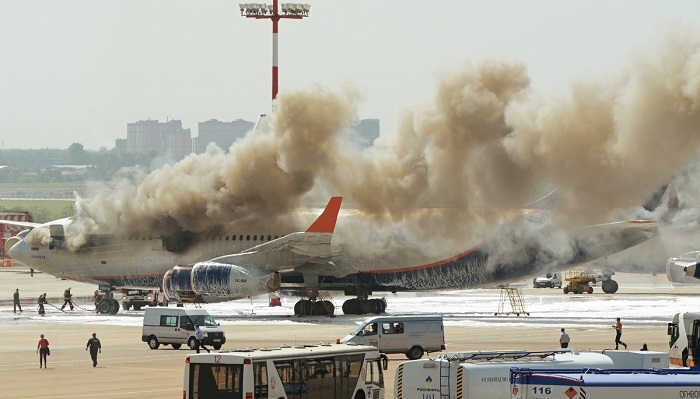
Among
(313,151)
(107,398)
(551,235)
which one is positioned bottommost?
(107,398)

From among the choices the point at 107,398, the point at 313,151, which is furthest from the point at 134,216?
the point at 107,398

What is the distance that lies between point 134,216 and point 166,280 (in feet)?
17.3

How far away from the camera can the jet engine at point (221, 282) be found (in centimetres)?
5844

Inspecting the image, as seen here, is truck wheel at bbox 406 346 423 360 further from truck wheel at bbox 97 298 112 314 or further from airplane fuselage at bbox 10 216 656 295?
truck wheel at bbox 97 298 112 314

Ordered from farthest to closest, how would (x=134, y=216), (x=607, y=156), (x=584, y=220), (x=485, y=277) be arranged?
(x=134, y=216) < (x=485, y=277) < (x=584, y=220) < (x=607, y=156)

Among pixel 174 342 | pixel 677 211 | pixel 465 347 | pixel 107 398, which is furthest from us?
pixel 677 211

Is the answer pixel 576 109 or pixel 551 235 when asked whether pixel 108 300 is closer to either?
pixel 551 235

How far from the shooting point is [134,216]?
64875 mm

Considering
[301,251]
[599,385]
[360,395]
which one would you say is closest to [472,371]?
[599,385]

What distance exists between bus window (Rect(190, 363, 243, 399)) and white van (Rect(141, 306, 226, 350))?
20.5m

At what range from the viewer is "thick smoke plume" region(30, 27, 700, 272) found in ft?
161

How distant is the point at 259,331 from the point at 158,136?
429ft

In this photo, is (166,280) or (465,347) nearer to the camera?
(465,347)

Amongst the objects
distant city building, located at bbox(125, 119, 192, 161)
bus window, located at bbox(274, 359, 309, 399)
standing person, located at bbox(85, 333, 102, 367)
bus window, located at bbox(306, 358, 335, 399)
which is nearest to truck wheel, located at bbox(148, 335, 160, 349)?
standing person, located at bbox(85, 333, 102, 367)
